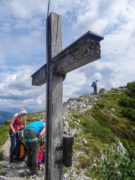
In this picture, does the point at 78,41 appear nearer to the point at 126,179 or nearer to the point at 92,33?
the point at 92,33

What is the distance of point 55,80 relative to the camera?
536 centimetres

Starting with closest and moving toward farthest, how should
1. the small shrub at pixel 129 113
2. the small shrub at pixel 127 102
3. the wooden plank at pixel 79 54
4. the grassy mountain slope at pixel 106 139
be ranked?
the wooden plank at pixel 79 54 → the grassy mountain slope at pixel 106 139 → the small shrub at pixel 129 113 → the small shrub at pixel 127 102

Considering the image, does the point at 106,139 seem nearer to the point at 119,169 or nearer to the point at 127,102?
the point at 127,102

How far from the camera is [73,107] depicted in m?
23.5

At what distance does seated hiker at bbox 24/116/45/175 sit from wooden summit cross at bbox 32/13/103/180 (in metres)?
5.25

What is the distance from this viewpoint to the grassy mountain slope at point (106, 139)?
6.69 metres

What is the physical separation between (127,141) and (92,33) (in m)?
16.4

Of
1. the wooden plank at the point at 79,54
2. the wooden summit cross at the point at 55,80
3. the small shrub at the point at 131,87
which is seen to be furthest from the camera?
the small shrub at the point at 131,87

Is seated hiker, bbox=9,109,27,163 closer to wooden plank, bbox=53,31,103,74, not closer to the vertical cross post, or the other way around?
the vertical cross post

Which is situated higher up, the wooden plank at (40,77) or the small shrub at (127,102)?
the small shrub at (127,102)

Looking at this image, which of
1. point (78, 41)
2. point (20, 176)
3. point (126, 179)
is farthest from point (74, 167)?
point (78, 41)

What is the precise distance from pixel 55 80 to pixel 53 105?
399 mm

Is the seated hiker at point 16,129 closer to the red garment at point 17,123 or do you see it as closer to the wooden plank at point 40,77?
the red garment at point 17,123

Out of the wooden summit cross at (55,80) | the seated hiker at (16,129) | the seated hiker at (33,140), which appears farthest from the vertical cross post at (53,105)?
the seated hiker at (16,129)
